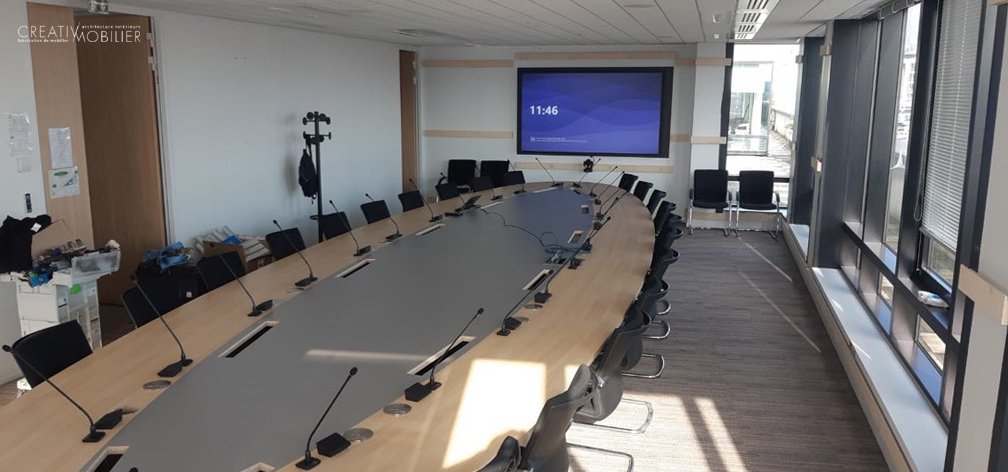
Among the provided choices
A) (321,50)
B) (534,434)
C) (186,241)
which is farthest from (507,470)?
(321,50)

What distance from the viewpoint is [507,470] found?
2.93 meters

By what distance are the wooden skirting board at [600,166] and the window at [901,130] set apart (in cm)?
563

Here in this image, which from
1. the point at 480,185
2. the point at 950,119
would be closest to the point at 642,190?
the point at 480,185

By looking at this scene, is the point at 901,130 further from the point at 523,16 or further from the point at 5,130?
the point at 5,130

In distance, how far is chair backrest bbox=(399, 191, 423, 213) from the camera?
369 inches

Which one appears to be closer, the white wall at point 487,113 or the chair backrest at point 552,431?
the chair backrest at point 552,431

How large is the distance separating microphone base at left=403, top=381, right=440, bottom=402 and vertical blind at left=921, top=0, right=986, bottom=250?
3317 millimetres

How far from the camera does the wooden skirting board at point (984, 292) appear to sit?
2822 millimetres

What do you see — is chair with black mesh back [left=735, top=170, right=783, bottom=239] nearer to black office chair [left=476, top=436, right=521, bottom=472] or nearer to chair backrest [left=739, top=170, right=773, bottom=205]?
chair backrest [left=739, top=170, right=773, bottom=205]

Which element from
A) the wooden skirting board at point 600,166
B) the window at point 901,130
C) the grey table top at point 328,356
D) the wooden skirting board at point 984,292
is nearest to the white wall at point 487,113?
the wooden skirting board at point 600,166

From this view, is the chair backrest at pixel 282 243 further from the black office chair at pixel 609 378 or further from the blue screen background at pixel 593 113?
the blue screen background at pixel 593 113

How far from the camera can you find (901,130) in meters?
6.58

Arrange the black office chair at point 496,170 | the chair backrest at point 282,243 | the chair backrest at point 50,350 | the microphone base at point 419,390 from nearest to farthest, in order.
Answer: the microphone base at point 419,390 → the chair backrest at point 50,350 → the chair backrest at point 282,243 → the black office chair at point 496,170

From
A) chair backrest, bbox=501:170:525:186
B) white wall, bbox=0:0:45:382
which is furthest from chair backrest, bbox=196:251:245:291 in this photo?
chair backrest, bbox=501:170:525:186
